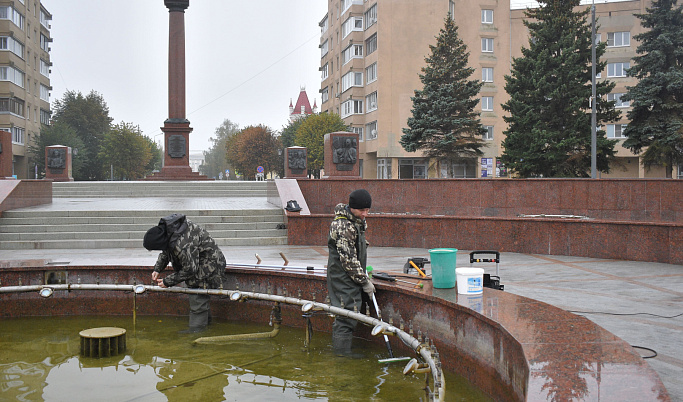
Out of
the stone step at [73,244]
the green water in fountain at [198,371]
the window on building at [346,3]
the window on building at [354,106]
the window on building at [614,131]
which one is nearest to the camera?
the green water in fountain at [198,371]

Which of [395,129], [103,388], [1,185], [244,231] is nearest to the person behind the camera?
[103,388]

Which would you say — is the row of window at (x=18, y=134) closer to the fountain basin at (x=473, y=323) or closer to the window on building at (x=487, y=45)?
the window on building at (x=487, y=45)

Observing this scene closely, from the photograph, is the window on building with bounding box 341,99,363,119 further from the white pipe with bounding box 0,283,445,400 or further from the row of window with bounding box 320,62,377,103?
the white pipe with bounding box 0,283,445,400

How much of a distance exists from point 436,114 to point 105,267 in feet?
111

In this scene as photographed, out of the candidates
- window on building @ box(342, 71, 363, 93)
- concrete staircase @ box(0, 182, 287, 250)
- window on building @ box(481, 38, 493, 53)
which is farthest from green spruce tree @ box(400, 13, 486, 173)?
concrete staircase @ box(0, 182, 287, 250)

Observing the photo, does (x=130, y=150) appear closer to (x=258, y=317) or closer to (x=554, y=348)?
(x=258, y=317)

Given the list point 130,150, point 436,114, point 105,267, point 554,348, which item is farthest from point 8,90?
point 554,348

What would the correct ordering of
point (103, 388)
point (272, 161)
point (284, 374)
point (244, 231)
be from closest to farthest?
point (103, 388) → point (284, 374) → point (244, 231) → point (272, 161)

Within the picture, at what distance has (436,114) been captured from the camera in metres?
40.1

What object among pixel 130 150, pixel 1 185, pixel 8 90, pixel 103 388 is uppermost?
pixel 8 90

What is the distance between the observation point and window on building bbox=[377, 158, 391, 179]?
176ft

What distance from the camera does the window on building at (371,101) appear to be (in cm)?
5403

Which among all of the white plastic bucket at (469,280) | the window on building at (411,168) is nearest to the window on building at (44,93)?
the window on building at (411,168)

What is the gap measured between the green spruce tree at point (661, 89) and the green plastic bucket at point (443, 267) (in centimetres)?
2798
